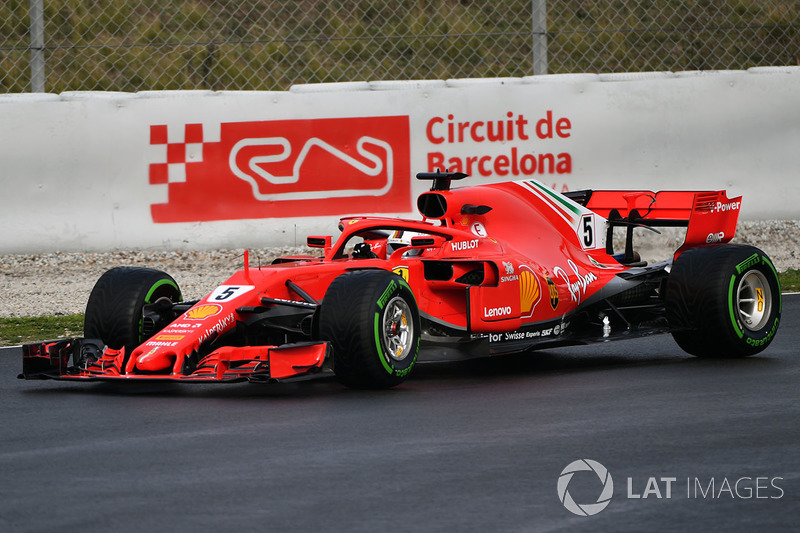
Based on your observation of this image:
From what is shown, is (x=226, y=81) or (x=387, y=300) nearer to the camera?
(x=387, y=300)

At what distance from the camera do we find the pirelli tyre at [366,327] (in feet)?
23.1

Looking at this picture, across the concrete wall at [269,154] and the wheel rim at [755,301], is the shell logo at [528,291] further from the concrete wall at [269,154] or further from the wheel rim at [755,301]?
the concrete wall at [269,154]

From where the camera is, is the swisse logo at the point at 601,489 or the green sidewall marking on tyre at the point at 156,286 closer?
the swisse logo at the point at 601,489

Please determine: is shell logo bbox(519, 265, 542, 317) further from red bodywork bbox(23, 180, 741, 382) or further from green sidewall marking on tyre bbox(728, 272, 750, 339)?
green sidewall marking on tyre bbox(728, 272, 750, 339)

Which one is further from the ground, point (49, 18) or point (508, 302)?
point (49, 18)


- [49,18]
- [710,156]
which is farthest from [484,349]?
[49,18]

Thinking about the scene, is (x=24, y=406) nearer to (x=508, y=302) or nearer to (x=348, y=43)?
(x=508, y=302)

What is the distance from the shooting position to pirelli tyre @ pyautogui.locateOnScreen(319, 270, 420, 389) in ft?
23.1

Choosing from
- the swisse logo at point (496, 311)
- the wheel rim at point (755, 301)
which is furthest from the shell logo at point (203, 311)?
the wheel rim at point (755, 301)

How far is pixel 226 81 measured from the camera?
15625mm

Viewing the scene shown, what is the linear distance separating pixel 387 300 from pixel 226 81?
29.4 feet

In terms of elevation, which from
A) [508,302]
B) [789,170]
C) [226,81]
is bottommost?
[508,302]

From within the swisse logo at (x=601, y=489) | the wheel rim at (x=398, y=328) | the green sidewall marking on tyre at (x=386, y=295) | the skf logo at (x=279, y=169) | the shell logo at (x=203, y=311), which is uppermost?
the skf logo at (x=279, y=169)

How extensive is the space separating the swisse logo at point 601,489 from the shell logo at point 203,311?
2.83m
